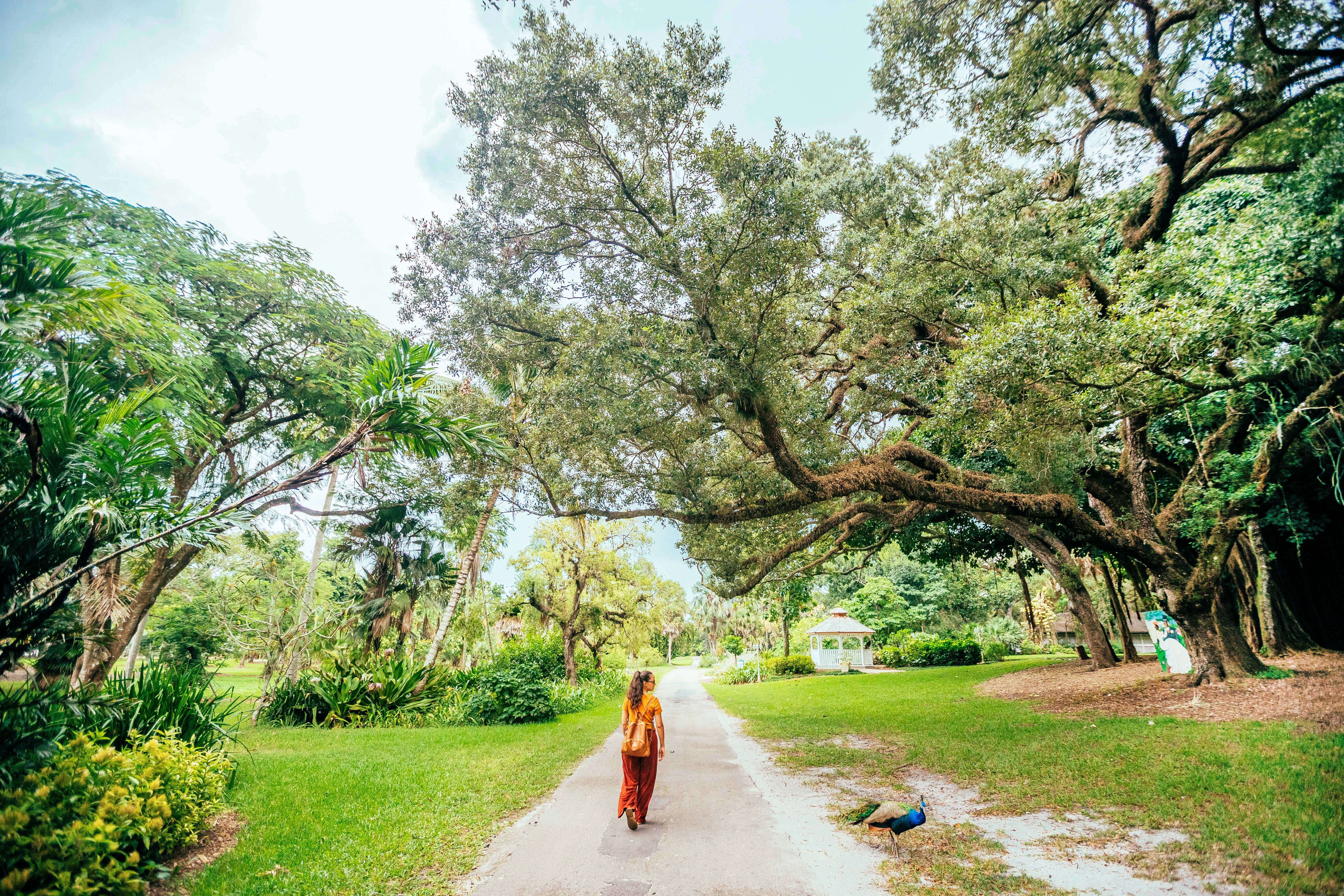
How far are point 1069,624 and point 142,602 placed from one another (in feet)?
131

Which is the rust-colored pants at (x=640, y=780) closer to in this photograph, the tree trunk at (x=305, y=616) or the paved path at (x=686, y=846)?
the paved path at (x=686, y=846)

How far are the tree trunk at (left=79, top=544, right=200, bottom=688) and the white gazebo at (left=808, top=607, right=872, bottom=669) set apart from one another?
87.5 ft

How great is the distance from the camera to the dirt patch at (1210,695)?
26.9ft

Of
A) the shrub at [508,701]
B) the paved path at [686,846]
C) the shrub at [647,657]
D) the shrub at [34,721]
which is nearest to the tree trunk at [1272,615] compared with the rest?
the paved path at [686,846]

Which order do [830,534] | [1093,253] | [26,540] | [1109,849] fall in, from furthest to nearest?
1. [830,534]
2. [1093,253]
3. [1109,849]
4. [26,540]

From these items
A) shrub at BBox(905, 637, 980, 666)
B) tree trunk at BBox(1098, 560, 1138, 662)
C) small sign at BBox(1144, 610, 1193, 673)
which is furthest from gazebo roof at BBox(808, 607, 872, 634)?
small sign at BBox(1144, 610, 1193, 673)

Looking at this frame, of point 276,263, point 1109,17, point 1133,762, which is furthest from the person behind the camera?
point 276,263

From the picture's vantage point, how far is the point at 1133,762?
6.88 m

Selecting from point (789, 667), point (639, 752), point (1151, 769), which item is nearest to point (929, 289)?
point (1151, 769)

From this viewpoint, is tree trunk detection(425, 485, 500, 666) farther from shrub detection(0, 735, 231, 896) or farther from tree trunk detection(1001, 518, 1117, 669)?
tree trunk detection(1001, 518, 1117, 669)

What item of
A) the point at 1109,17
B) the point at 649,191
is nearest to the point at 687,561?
the point at 649,191

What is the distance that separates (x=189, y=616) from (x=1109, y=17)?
1461 inches

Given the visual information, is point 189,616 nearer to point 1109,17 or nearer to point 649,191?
point 649,191

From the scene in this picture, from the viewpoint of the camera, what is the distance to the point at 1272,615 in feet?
39.2
